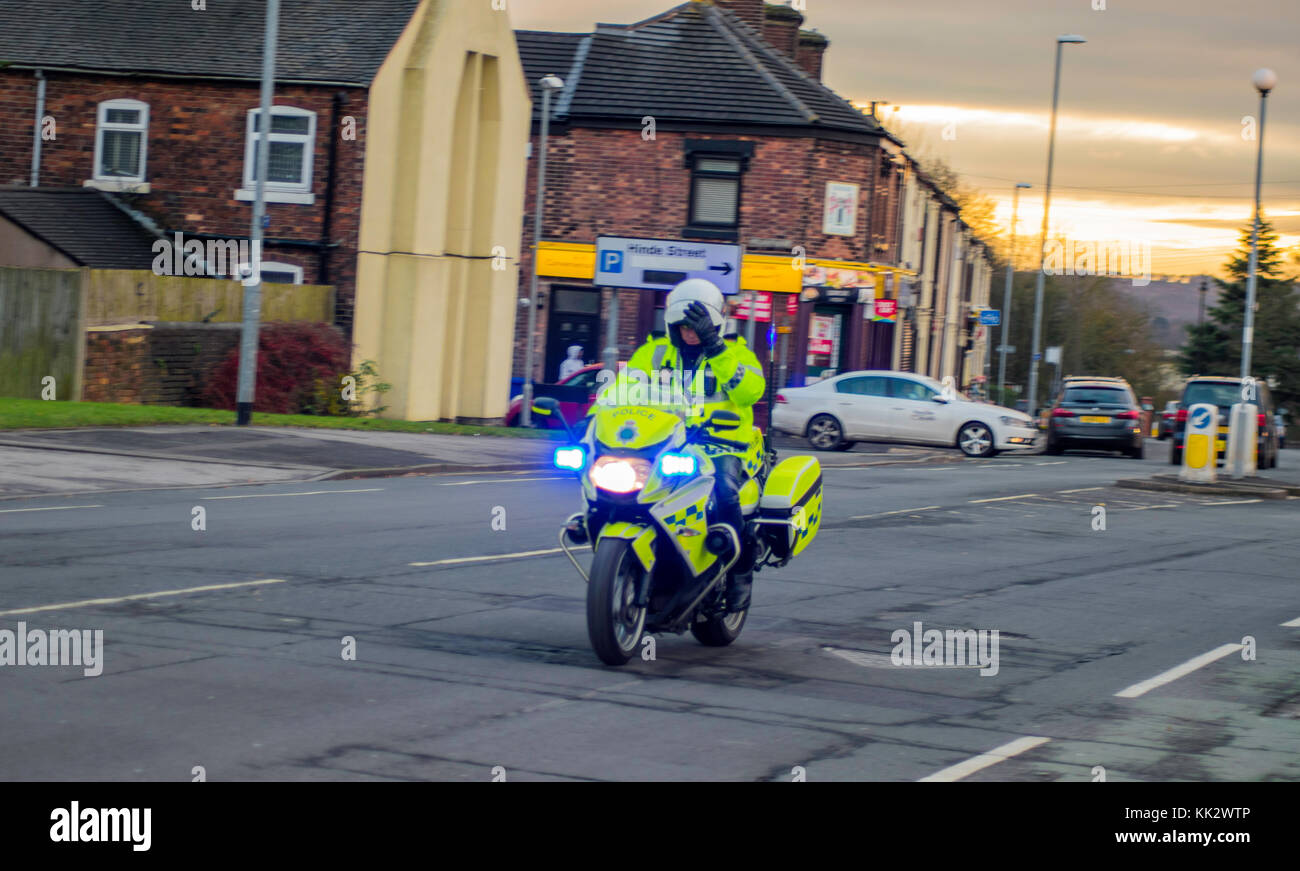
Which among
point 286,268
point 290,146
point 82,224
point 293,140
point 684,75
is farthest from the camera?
point 684,75

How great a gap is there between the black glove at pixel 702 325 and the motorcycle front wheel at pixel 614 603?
108 cm

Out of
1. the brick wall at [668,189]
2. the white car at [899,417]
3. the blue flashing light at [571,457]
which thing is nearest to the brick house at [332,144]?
the white car at [899,417]

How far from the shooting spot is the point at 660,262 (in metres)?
26.4

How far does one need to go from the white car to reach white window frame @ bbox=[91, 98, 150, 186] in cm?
1376

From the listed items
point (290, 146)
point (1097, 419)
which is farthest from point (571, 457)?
point (1097, 419)

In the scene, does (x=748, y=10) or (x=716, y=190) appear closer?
(x=716, y=190)

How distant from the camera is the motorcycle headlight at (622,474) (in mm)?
7344

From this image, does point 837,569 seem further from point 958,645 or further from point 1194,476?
point 1194,476

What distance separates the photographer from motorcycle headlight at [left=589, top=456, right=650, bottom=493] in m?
7.34

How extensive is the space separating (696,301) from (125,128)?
90.5 feet

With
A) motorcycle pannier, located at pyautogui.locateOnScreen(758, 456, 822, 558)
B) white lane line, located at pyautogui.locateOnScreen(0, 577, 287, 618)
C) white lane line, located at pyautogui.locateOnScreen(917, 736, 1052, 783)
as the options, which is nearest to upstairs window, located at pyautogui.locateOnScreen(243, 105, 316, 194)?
white lane line, located at pyautogui.locateOnScreen(0, 577, 287, 618)

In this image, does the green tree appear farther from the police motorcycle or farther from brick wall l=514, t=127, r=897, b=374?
the police motorcycle

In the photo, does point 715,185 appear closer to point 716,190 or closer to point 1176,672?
point 716,190

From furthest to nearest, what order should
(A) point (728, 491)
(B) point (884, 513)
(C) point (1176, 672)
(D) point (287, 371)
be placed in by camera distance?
(D) point (287, 371) < (B) point (884, 513) < (C) point (1176, 672) < (A) point (728, 491)
